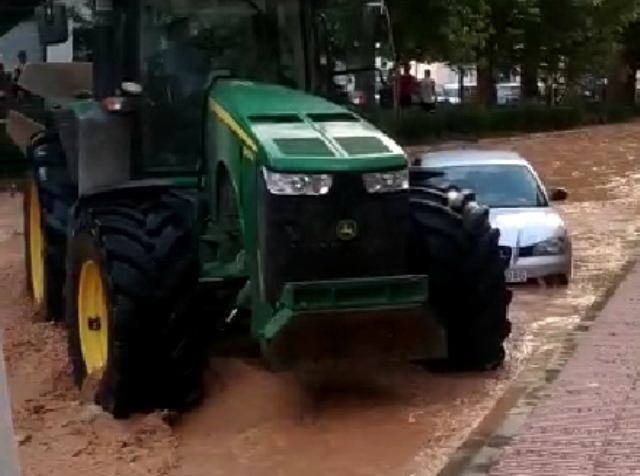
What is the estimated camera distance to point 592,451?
7.70m

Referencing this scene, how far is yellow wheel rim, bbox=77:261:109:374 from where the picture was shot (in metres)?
9.42

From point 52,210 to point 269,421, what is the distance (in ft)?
12.1

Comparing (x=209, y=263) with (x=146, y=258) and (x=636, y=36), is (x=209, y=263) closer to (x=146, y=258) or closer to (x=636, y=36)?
(x=146, y=258)

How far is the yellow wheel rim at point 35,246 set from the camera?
12655mm

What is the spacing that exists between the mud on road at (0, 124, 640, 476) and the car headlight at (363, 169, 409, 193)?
1.43 metres

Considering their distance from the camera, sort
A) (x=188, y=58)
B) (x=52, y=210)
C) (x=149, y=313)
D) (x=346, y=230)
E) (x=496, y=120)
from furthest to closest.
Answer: (x=496, y=120) < (x=52, y=210) < (x=188, y=58) < (x=149, y=313) < (x=346, y=230)

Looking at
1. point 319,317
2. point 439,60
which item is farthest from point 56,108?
point 439,60

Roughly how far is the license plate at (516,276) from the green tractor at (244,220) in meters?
3.86

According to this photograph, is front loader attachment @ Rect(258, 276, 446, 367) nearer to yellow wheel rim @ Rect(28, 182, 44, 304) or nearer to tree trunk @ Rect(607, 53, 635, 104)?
yellow wheel rim @ Rect(28, 182, 44, 304)

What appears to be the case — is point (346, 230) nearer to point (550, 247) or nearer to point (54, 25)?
point (54, 25)

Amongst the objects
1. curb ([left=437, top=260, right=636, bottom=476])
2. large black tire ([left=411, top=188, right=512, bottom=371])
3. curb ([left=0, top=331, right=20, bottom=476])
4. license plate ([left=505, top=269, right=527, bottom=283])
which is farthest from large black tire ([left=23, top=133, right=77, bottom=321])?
curb ([left=0, top=331, right=20, bottom=476])

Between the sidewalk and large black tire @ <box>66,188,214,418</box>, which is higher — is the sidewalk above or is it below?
below

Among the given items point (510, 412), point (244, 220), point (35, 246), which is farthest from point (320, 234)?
point (35, 246)

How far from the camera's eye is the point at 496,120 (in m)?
36.7
